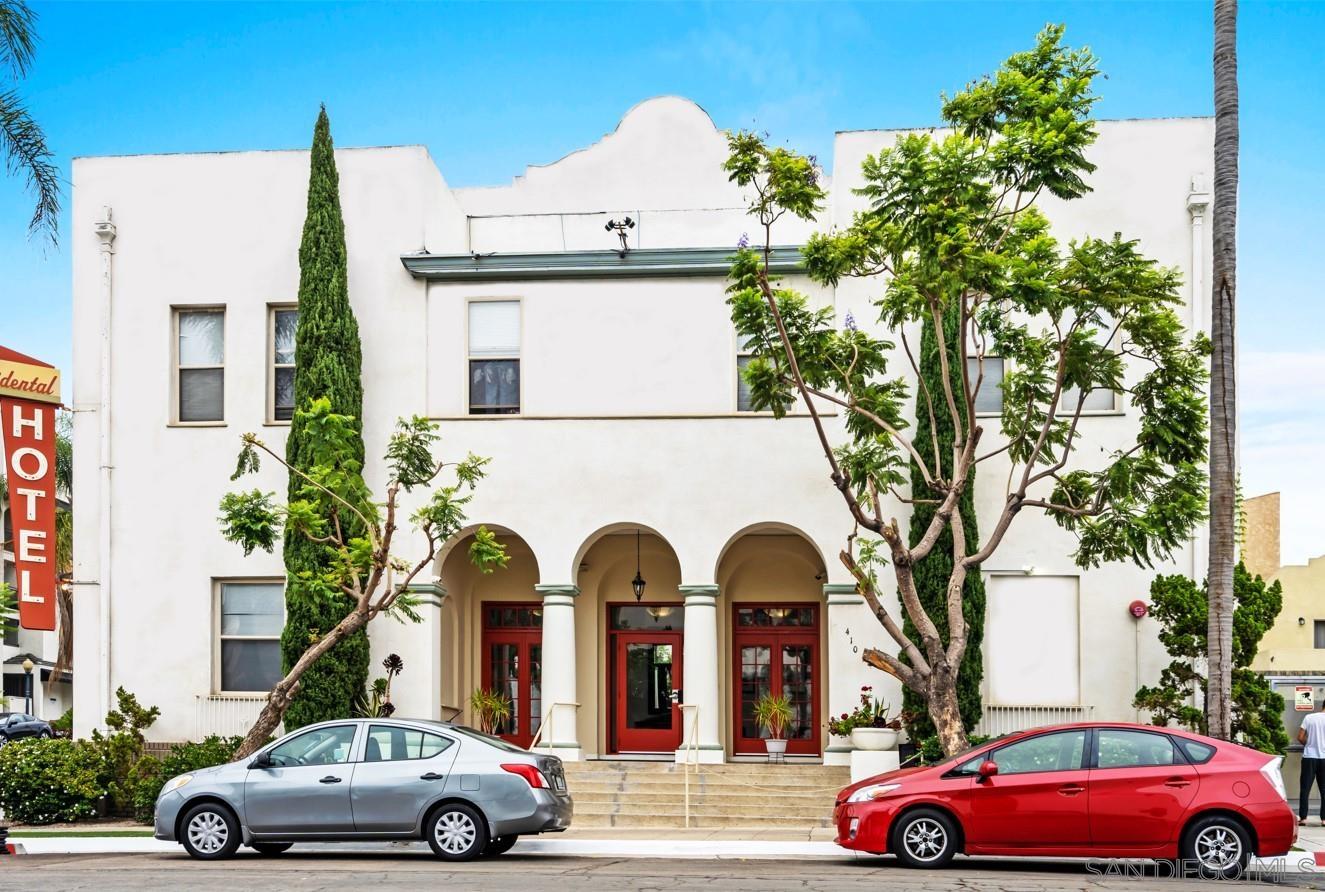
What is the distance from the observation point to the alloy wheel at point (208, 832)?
16.4 metres

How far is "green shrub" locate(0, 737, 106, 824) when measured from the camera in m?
22.2

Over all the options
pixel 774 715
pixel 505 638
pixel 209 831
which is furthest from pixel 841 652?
pixel 209 831

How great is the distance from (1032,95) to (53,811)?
52.8 feet

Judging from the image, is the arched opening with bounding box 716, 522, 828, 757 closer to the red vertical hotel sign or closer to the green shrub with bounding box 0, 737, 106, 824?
the green shrub with bounding box 0, 737, 106, 824

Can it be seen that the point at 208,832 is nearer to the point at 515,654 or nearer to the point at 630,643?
the point at 515,654

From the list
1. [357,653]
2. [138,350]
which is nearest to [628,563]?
[357,653]

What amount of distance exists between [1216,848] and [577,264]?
1332 cm

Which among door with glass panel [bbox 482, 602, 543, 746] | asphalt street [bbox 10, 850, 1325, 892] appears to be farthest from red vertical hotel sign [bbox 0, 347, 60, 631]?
door with glass panel [bbox 482, 602, 543, 746]

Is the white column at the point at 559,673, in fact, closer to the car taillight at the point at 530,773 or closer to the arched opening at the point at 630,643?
the arched opening at the point at 630,643

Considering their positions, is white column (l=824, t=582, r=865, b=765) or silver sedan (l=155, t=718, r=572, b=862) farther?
white column (l=824, t=582, r=865, b=765)

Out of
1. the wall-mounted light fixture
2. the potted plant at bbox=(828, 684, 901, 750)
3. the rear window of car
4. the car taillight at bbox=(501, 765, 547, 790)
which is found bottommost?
the potted plant at bbox=(828, 684, 901, 750)

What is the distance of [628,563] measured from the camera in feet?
88.9

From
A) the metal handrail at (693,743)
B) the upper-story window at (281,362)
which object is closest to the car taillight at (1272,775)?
the metal handrail at (693,743)

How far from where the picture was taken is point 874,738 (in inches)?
874
